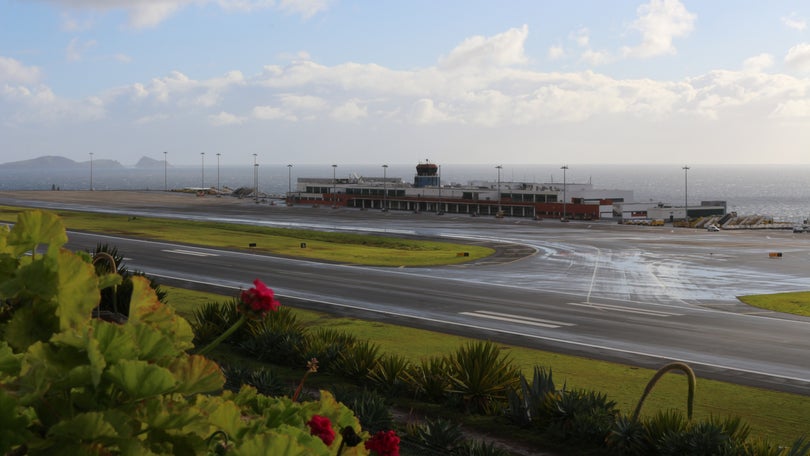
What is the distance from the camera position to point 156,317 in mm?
3842

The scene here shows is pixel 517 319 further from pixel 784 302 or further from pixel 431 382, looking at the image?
pixel 784 302

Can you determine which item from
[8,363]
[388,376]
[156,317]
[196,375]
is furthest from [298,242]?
[196,375]

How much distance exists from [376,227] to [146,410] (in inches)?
4022

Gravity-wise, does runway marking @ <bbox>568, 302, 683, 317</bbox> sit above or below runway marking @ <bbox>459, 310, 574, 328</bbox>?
below

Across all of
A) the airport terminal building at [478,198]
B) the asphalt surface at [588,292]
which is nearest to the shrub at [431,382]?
the asphalt surface at [588,292]

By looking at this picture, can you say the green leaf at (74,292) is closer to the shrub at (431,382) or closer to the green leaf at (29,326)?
the green leaf at (29,326)

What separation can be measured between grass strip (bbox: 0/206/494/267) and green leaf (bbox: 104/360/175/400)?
55332 mm

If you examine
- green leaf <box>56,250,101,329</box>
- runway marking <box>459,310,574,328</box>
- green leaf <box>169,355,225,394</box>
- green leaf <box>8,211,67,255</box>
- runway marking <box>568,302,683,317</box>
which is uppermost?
green leaf <box>8,211,67,255</box>

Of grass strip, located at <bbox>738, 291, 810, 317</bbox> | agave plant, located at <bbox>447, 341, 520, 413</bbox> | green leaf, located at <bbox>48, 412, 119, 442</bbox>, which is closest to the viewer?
green leaf, located at <bbox>48, 412, 119, 442</bbox>

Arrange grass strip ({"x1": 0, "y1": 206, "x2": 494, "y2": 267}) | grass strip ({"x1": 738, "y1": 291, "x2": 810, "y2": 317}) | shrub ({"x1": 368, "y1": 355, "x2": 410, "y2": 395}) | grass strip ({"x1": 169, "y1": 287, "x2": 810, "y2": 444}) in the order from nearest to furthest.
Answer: shrub ({"x1": 368, "y1": 355, "x2": 410, "y2": 395}) → grass strip ({"x1": 169, "y1": 287, "x2": 810, "y2": 444}) → grass strip ({"x1": 738, "y1": 291, "x2": 810, "y2": 317}) → grass strip ({"x1": 0, "y1": 206, "x2": 494, "y2": 267})

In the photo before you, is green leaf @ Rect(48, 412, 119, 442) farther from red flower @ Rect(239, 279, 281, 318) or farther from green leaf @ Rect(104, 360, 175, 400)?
red flower @ Rect(239, 279, 281, 318)

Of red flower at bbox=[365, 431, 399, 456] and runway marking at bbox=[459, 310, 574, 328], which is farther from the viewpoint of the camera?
runway marking at bbox=[459, 310, 574, 328]

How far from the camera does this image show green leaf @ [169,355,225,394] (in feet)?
10.8

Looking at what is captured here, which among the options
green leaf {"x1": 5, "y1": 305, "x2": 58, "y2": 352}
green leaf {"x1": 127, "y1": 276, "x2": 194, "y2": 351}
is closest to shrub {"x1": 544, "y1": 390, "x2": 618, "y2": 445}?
green leaf {"x1": 127, "y1": 276, "x2": 194, "y2": 351}
